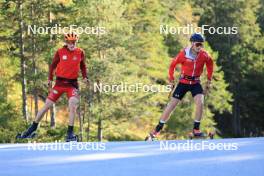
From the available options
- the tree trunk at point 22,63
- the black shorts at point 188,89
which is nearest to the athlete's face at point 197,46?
the black shorts at point 188,89

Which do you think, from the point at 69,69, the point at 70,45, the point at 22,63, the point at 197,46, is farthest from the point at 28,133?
the point at 22,63

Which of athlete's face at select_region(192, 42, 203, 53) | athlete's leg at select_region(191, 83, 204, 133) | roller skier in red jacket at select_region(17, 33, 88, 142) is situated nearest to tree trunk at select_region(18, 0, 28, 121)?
roller skier in red jacket at select_region(17, 33, 88, 142)

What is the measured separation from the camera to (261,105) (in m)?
52.4

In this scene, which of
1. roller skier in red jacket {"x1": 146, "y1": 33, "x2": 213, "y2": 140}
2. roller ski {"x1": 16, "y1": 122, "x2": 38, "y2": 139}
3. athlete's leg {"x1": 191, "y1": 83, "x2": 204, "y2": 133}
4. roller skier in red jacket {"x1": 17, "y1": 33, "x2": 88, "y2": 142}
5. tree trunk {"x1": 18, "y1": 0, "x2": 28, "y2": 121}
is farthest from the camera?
tree trunk {"x1": 18, "y1": 0, "x2": 28, "y2": 121}

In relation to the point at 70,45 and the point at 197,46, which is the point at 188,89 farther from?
the point at 70,45

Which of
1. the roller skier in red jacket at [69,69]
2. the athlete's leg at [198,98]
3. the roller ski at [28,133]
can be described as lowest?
the roller ski at [28,133]

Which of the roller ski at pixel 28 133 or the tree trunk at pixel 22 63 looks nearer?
the roller ski at pixel 28 133

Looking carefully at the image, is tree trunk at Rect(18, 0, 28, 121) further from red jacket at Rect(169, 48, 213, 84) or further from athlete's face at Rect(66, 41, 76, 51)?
red jacket at Rect(169, 48, 213, 84)

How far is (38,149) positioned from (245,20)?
152ft

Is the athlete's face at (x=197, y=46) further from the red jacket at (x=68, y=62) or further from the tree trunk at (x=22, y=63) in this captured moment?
the tree trunk at (x=22, y=63)

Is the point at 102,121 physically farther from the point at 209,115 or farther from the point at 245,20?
the point at 245,20

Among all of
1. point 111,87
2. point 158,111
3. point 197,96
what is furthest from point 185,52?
point 158,111

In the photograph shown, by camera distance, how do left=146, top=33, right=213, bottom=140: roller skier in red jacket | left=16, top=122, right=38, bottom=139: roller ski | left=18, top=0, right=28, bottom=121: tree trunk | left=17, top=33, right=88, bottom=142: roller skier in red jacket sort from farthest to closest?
left=18, top=0, right=28, bottom=121: tree trunk → left=146, top=33, right=213, bottom=140: roller skier in red jacket → left=16, top=122, right=38, bottom=139: roller ski → left=17, top=33, right=88, bottom=142: roller skier in red jacket

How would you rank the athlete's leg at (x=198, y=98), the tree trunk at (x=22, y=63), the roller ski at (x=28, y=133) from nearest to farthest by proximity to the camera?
the roller ski at (x=28, y=133), the athlete's leg at (x=198, y=98), the tree trunk at (x=22, y=63)
